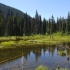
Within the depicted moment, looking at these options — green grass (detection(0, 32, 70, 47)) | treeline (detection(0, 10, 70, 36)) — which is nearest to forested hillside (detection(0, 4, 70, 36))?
treeline (detection(0, 10, 70, 36))

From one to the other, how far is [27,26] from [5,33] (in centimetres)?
2052

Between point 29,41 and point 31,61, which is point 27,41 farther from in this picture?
point 31,61

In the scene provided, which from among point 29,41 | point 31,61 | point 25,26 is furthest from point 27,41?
point 25,26

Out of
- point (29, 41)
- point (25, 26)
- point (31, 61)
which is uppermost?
point (25, 26)

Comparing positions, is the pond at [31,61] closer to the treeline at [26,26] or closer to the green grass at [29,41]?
the green grass at [29,41]

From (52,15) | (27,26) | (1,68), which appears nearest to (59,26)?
(52,15)

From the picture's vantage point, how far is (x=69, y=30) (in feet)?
445

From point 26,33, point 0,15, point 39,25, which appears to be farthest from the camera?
point 39,25

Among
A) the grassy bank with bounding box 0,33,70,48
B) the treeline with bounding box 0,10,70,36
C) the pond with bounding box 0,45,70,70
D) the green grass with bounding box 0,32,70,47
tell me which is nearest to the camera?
the pond with bounding box 0,45,70,70

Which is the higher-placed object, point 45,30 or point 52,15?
point 52,15

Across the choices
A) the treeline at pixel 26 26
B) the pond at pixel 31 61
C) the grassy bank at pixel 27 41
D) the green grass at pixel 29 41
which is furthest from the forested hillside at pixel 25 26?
the pond at pixel 31 61

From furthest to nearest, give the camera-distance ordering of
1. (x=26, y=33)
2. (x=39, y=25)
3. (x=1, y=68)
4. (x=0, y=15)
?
(x=39, y=25) < (x=26, y=33) < (x=0, y=15) < (x=1, y=68)

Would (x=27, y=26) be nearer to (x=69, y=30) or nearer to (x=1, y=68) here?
(x=69, y=30)

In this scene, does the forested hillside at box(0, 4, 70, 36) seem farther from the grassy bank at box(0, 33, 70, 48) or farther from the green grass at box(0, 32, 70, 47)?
the grassy bank at box(0, 33, 70, 48)
